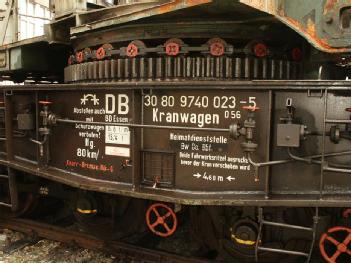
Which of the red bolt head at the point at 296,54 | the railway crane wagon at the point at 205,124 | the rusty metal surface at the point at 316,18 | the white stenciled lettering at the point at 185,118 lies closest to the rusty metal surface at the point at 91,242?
the railway crane wagon at the point at 205,124

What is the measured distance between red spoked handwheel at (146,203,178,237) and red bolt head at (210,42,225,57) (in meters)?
1.54

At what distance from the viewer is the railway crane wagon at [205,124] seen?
321cm

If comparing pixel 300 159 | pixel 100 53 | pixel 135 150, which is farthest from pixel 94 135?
pixel 300 159

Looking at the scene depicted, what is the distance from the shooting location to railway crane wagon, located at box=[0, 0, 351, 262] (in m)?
3.21

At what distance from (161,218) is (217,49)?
1726mm

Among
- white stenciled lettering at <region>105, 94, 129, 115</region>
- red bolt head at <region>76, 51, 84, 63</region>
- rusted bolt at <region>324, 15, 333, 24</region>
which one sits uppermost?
rusted bolt at <region>324, 15, 333, 24</region>

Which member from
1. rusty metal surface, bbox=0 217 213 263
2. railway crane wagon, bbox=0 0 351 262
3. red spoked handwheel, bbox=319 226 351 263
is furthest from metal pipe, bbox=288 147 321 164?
rusty metal surface, bbox=0 217 213 263

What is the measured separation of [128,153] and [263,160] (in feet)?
4.20

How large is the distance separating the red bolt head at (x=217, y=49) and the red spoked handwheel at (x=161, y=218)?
1.54m

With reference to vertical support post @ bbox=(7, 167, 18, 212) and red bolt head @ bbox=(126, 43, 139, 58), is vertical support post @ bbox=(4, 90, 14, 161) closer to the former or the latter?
vertical support post @ bbox=(7, 167, 18, 212)

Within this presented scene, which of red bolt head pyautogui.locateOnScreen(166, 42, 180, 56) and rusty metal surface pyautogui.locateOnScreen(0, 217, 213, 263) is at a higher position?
red bolt head pyautogui.locateOnScreen(166, 42, 180, 56)

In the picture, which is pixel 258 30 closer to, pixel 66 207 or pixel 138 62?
pixel 138 62

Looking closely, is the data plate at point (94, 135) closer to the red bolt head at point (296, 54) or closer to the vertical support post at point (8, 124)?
the vertical support post at point (8, 124)

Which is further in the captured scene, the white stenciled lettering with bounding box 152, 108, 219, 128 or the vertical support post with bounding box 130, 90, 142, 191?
the vertical support post with bounding box 130, 90, 142, 191
